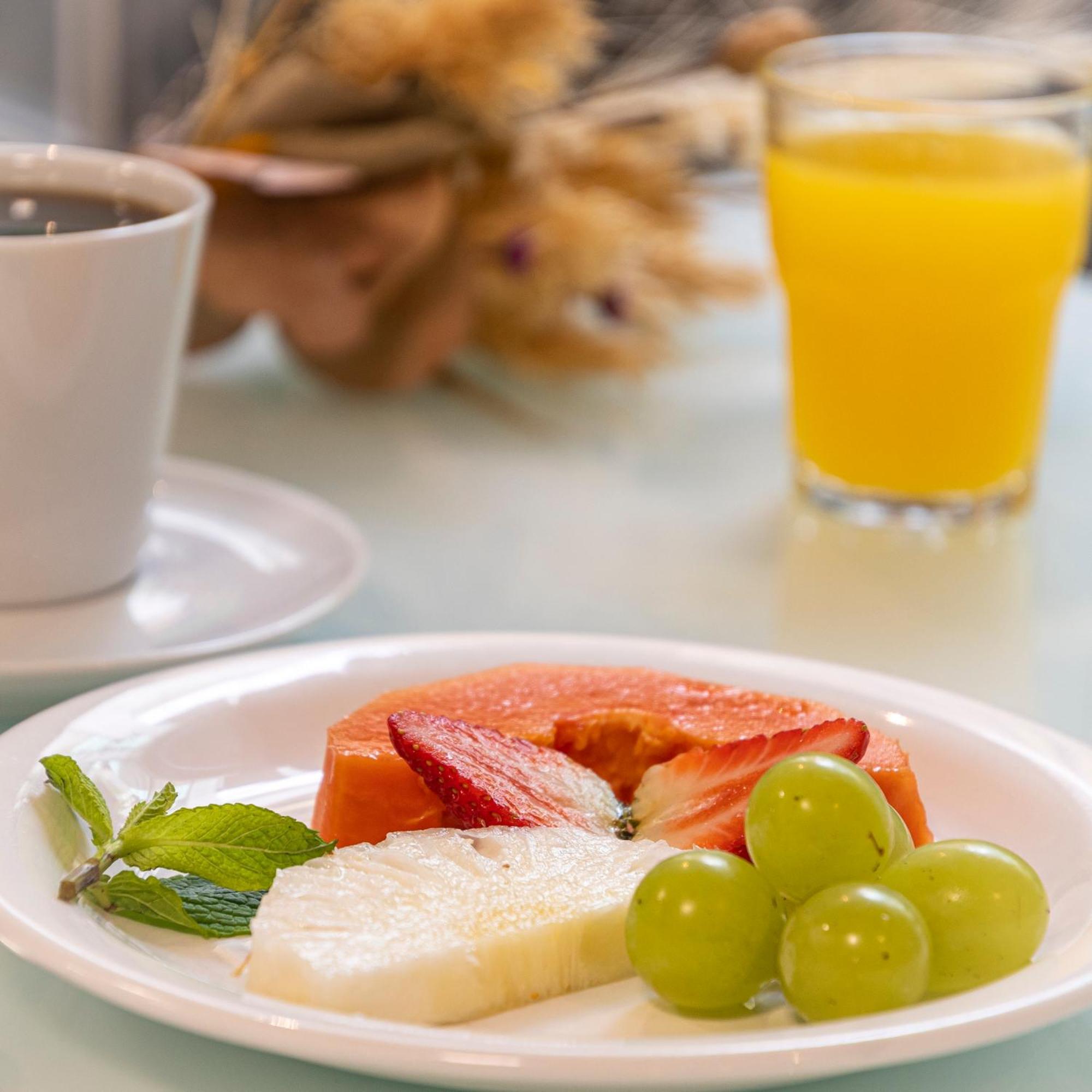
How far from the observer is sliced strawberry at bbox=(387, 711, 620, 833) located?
585 mm

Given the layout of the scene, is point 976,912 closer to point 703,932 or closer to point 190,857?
point 703,932

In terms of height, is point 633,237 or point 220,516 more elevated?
point 633,237

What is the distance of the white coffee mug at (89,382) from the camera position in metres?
0.83

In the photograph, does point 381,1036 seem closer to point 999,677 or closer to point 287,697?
point 287,697

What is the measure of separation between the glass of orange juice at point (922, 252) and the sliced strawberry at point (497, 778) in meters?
0.60

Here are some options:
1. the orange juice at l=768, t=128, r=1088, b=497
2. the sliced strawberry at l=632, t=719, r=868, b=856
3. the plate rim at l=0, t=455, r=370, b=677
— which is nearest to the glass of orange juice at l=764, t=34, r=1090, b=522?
the orange juice at l=768, t=128, r=1088, b=497

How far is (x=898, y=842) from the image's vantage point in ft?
1.83

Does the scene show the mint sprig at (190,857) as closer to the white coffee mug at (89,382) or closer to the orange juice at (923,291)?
the white coffee mug at (89,382)

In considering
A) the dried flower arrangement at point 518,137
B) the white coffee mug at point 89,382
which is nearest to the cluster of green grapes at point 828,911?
the white coffee mug at point 89,382

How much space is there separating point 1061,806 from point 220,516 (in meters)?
0.56

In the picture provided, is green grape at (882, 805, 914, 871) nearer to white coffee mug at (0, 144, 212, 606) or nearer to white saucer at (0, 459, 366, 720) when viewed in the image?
white saucer at (0, 459, 366, 720)

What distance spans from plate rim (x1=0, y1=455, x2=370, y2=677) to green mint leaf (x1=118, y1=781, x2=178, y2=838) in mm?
146

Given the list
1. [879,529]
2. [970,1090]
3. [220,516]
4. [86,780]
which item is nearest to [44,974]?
[86,780]

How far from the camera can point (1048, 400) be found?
1.22 meters
